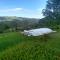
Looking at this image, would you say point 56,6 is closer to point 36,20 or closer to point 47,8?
point 47,8

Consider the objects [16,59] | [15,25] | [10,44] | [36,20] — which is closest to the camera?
[16,59]

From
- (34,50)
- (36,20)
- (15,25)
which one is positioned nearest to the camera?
(34,50)

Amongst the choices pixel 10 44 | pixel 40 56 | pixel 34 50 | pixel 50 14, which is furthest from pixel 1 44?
pixel 50 14

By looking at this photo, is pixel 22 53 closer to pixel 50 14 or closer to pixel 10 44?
pixel 10 44

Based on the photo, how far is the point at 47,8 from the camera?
13.4m

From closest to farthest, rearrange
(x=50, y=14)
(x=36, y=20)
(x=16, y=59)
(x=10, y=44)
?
(x=16, y=59)
(x=10, y=44)
(x=36, y=20)
(x=50, y=14)

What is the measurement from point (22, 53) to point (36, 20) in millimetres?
7574

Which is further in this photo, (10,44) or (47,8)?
(47,8)

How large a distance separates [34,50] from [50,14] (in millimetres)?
10365

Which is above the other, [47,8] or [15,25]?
[47,8]

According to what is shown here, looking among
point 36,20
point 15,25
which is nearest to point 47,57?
point 15,25

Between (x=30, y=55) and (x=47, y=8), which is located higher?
(x=47, y=8)

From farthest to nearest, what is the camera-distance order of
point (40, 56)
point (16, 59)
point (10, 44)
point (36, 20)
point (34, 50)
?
point (36, 20) → point (10, 44) → point (34, 50) → point (40, 56) → point (16, 59)

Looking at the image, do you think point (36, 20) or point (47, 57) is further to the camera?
point (36, 20)
